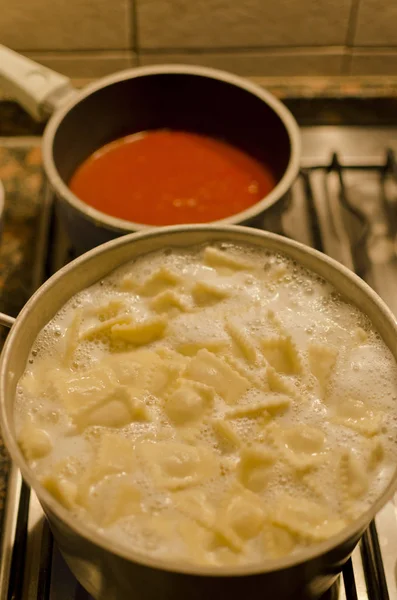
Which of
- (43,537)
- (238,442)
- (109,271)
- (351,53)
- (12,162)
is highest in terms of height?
(351,53)

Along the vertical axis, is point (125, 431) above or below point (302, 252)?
below

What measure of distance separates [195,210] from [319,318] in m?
0.26

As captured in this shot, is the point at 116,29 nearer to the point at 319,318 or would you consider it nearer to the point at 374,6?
the point at 374,6

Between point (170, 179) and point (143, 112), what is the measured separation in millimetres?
117

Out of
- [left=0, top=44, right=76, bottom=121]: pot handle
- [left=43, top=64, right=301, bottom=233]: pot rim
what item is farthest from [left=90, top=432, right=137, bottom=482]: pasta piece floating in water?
[left=0, top=44, right=76, bottom=121]: pot handle

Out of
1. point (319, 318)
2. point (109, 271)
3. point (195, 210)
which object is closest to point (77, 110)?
point (195, 210)

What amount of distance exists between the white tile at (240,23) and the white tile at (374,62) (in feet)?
0.14

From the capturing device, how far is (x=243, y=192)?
2.65 feet

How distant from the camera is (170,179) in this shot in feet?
2.68

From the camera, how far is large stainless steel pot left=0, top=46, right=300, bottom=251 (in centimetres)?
76

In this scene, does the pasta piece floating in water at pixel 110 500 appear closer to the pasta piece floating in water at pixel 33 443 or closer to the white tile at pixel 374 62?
the pasta piece floating in water at pixel 33 443

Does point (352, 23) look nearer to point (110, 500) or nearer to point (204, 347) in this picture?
point (204, 347)

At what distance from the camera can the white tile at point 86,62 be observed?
3.28ft

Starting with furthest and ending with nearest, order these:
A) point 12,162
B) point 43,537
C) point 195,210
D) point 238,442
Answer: point 12,162 → point 195,210 → point 43,537 → point 238,442
